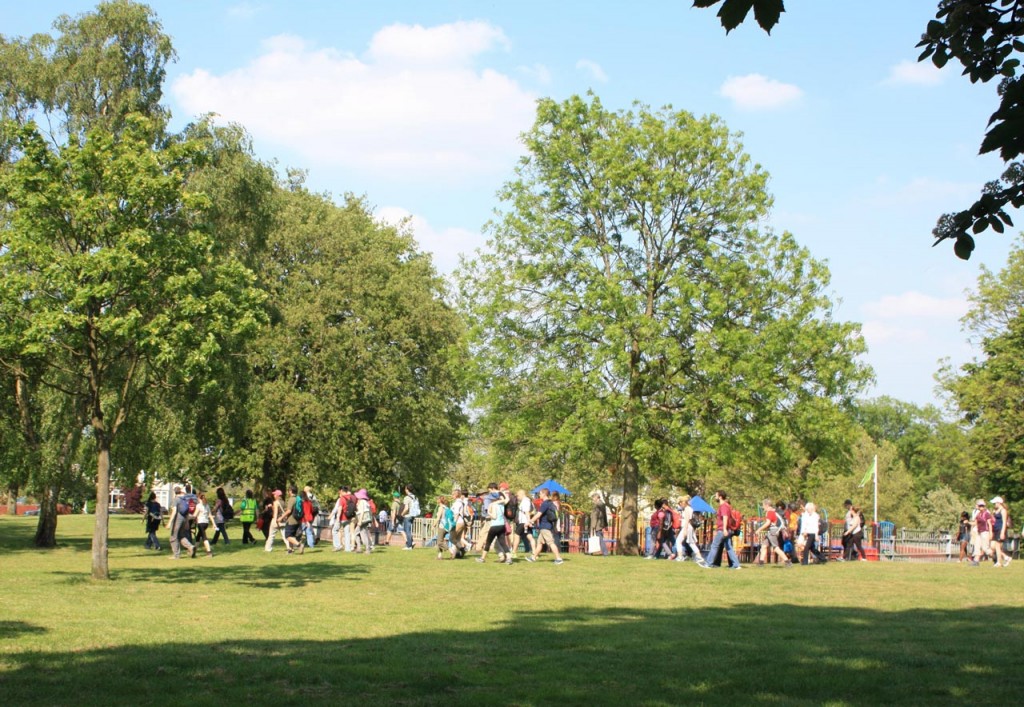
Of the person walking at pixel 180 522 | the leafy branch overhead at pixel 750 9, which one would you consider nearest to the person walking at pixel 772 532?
the person walking at pixel 180 522

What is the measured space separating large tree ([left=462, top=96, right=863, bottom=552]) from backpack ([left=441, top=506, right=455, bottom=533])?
16.6ft

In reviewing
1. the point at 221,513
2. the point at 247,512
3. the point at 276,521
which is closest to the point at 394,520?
the point at 247,512

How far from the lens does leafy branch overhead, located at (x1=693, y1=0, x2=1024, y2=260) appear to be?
234 inches

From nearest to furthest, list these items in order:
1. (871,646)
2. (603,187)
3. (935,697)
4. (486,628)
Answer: (935,697)
(871,646)
(486,628)
(603,187)

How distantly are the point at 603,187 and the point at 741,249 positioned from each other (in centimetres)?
486

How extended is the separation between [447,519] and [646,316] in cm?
871

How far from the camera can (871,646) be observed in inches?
459

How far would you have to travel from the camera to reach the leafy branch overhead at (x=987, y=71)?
5.95 metres

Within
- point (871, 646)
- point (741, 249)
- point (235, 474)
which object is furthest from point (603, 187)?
point (871, 646)

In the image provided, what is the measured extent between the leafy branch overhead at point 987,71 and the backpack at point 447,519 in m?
22.8

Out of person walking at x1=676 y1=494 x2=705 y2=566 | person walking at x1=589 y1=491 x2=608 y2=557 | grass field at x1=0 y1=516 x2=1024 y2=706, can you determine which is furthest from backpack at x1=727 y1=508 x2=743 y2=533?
person walking at x1=589 y1=491 x2=608 y2=557

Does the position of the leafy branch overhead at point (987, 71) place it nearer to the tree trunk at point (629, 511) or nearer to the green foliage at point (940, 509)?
the tree trunk at point (629, 511)

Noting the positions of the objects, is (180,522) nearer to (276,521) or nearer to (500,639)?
(276,521)

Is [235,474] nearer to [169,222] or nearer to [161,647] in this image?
[169,222]
